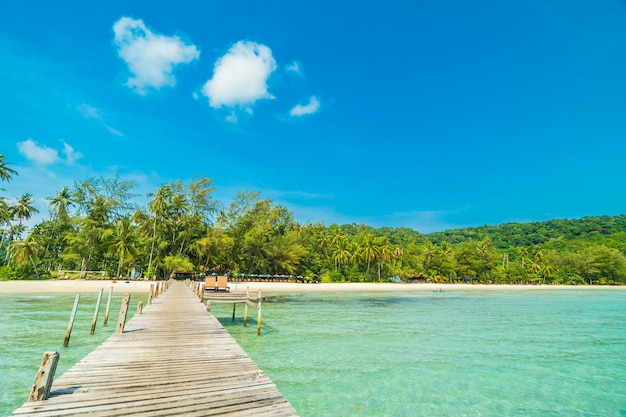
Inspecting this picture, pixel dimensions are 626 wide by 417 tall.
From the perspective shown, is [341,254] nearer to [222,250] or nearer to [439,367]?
[222,250]

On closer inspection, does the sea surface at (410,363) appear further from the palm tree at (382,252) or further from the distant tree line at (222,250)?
the palm tree at (382,252)

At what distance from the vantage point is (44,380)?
3.92 m

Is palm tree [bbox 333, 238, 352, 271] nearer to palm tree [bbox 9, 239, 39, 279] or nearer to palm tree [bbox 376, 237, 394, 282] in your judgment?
palm tree [bbox 376, 237, 394, 282]

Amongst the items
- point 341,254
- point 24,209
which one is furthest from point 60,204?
point 341,254

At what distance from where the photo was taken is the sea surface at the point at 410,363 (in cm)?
773

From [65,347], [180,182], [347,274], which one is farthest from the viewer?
[347,274]

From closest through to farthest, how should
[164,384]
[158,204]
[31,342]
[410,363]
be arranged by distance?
[164,384] → [410,363] → [31,342] → [158,204]

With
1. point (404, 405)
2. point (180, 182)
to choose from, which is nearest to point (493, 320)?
point (404, 405)

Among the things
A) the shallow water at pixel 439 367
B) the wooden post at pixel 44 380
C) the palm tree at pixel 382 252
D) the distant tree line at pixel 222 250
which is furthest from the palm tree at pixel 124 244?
the palm tree at pixel 382 252

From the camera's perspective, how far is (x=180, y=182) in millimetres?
53250

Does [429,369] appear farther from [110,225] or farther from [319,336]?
[110,225]

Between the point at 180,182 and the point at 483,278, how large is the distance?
7026 cm

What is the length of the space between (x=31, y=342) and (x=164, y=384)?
11282 millimetres

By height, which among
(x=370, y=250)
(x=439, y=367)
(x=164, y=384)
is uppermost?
(x=370, y=250)
